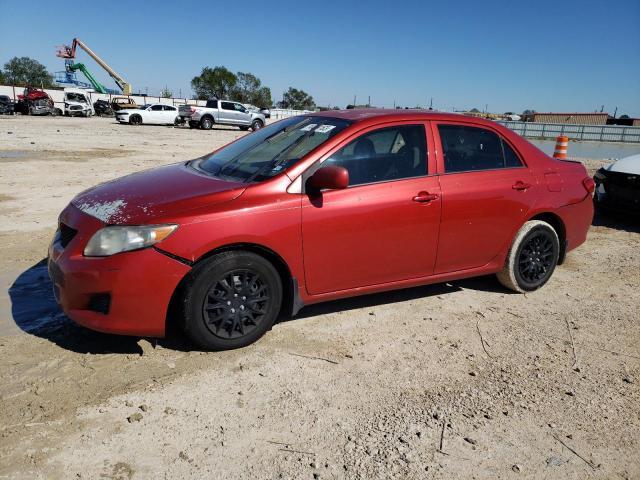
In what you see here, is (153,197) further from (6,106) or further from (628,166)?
(6,106)

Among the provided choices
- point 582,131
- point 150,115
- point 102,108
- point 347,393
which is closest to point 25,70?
point 102,108

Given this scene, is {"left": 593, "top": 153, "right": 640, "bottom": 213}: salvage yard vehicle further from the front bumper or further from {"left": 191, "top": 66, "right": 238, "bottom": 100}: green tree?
{"left": 191, "top": 66, "right": 238, "bottom": 100}: green tree

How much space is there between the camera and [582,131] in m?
28.6

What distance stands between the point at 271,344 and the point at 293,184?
3.81ft

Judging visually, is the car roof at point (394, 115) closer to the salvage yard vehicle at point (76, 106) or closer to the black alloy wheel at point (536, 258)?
the black alloy wheel at point (536, 258)

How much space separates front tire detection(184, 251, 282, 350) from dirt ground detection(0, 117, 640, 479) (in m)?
0.14

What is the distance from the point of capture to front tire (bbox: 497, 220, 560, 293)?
466 cm

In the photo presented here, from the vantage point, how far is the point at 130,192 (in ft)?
11.9

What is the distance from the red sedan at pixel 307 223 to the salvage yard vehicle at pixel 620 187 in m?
2.98

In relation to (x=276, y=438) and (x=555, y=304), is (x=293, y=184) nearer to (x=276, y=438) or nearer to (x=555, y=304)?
(x=276, y=438)

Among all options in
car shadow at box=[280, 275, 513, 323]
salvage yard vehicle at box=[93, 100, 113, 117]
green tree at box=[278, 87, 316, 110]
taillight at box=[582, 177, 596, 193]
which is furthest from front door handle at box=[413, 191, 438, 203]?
green tree at box=[278, 87, 316, 110]

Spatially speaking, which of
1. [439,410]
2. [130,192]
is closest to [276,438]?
[439,410]

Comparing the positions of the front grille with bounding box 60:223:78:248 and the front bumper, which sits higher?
the front grille with bounding box 60:223:78:248

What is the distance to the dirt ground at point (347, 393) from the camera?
2.51 metres
